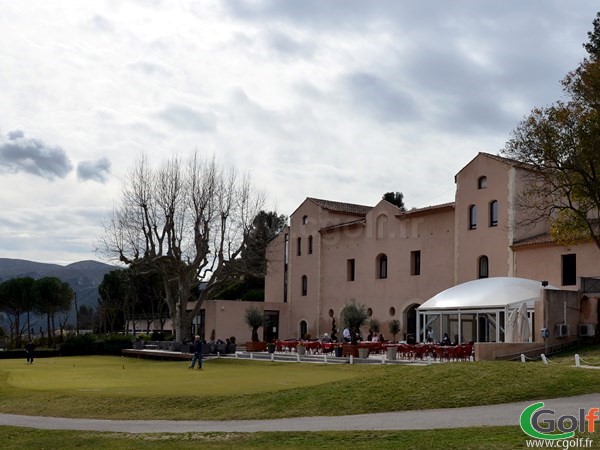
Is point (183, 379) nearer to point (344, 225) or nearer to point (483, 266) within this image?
point (483, 266)

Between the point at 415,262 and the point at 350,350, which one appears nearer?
the point at 350,350

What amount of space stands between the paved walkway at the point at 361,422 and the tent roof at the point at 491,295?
56.2 ft

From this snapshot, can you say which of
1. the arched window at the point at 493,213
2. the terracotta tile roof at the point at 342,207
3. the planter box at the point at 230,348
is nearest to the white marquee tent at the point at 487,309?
the arched window at the point at 493,213

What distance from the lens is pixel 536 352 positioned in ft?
100

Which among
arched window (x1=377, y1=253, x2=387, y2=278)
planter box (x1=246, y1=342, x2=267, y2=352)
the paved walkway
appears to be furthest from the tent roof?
the paved walkway

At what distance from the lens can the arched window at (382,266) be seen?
162 ft

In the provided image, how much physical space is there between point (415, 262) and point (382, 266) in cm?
320

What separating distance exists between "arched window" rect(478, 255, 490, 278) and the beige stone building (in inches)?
2.2

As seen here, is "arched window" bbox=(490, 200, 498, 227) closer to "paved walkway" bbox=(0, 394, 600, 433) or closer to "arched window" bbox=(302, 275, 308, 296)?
"arched window" bbox=(302, 275, 308, 296)

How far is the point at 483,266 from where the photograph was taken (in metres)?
41.8

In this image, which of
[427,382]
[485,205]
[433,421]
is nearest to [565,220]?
[485,205]

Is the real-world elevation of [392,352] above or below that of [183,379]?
above

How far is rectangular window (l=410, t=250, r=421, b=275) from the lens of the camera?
46781 mm

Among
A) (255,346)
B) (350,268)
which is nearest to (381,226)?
(350,268)
